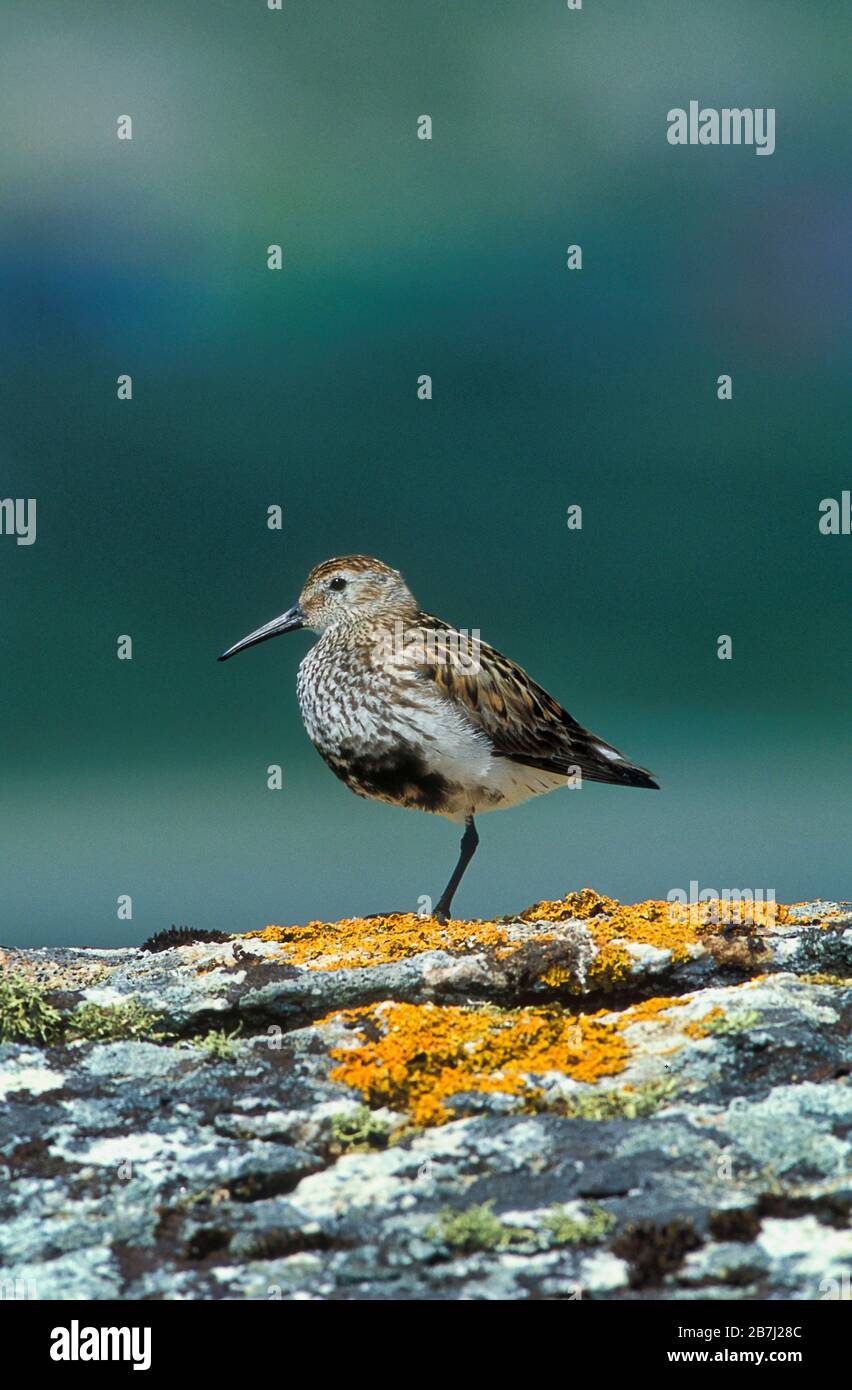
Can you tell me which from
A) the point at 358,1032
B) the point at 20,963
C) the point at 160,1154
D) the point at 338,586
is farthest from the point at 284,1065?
the point at 338,586

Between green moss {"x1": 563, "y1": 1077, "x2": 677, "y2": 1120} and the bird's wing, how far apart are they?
10.5ft

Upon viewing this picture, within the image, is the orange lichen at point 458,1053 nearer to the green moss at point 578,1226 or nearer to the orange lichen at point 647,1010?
the orange lichen at point 647,1010

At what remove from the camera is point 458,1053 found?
4.57 m

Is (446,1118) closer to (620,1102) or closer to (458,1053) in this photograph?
(458,1053)

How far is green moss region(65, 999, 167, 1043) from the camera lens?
496cm

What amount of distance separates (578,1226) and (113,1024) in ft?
6.81

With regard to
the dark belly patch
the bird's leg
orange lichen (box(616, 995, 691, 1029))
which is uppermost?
the dark belly patch

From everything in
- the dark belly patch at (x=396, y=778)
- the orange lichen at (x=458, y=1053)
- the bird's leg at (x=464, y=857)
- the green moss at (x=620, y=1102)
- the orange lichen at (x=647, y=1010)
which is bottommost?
the green moss at (x=620, y=1102)

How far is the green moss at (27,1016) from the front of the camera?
4938 mm

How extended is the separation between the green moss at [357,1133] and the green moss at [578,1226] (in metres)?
0.67

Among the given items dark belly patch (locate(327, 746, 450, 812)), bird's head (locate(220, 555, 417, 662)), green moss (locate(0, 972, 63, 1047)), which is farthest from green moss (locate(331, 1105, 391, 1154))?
bird's head (locate(220, 555, 417, 662))

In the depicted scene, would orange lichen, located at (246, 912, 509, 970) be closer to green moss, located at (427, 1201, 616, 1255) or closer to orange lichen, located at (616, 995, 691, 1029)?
orange lichen, located at (616, 995, 691, 1029)

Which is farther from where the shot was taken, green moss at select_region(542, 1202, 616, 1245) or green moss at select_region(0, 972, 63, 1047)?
green moss at select_region(0, 972, 63, 1047)

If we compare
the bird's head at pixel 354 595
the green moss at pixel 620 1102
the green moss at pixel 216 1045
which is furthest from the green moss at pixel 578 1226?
the bird's head at pixel 354 595
